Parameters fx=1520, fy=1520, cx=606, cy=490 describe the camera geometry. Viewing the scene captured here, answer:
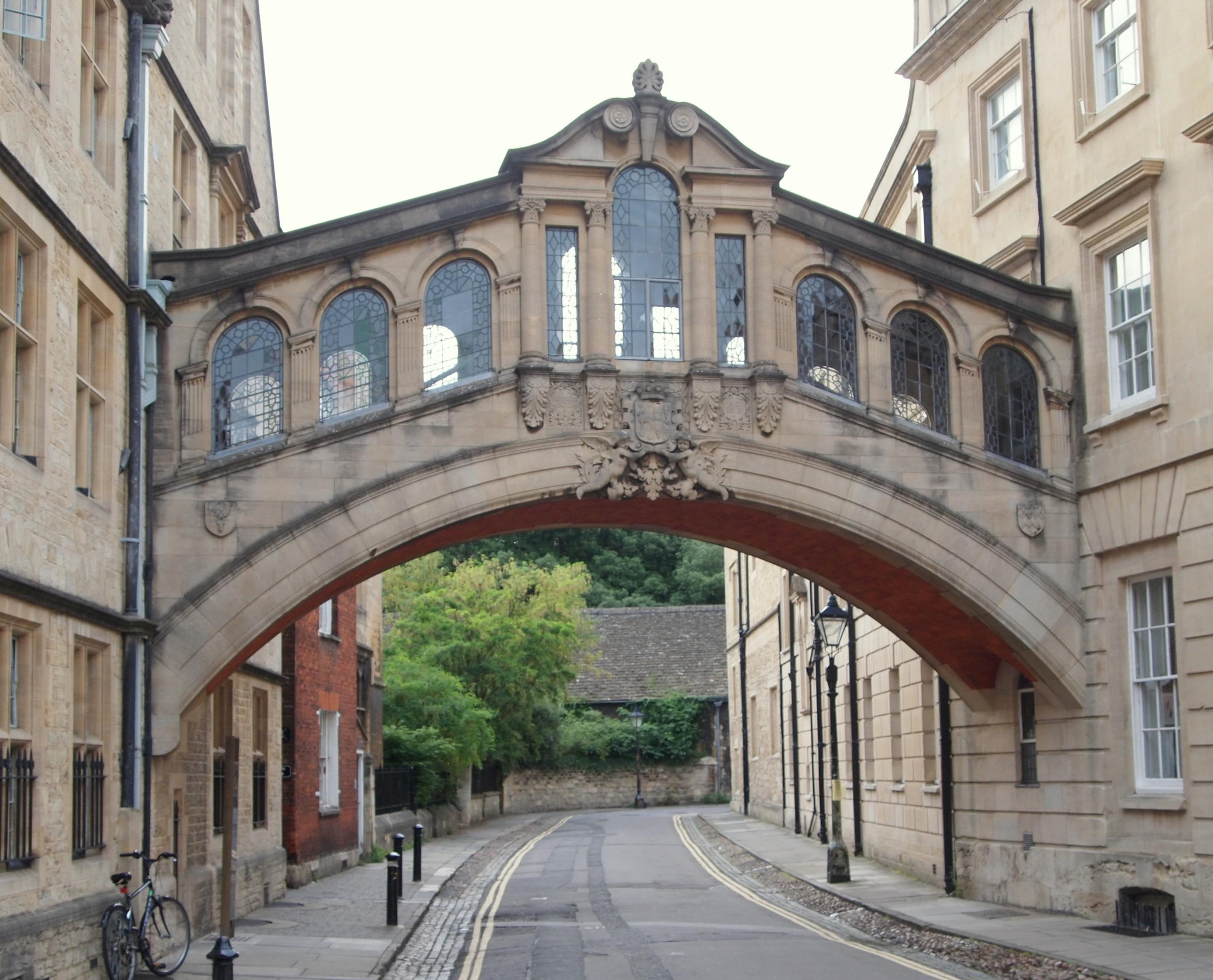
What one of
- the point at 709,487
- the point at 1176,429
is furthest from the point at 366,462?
the point at 1176,429

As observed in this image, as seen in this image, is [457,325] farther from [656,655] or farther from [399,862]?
[656,655]

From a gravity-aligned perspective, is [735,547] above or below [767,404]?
below

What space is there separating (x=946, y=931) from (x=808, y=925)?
2249mm

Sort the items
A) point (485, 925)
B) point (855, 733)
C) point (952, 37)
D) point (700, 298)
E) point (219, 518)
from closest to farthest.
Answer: point (219, 518), point (700, 298), point (485, 925), point (952, 37), point (855, 733)

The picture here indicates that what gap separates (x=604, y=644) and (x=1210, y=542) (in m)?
48.9

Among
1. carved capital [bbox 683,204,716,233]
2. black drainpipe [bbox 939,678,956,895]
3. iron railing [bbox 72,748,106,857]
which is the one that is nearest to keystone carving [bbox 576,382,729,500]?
carved capital [bbox 683,204,716,233]

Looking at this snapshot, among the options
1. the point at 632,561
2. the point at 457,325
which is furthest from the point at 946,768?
the point at 632,561

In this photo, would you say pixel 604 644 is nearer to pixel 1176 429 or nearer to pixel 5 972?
pixel 1176 429

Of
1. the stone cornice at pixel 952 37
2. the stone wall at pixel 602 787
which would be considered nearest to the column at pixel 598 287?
the stone cornice at pixel 952 37

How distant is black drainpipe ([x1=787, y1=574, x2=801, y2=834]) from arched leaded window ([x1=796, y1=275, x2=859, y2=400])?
55.7 feet

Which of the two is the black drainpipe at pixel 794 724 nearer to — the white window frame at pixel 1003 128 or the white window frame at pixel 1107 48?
the white window frame at pixel 1003 128

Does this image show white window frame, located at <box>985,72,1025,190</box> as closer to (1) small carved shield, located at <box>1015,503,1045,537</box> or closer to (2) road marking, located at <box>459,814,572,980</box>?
(1) small carved shield, located at <box>1015,503,1045,537</box>

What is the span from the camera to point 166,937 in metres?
14.4

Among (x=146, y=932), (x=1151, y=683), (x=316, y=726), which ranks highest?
(x=1151, y=683)
